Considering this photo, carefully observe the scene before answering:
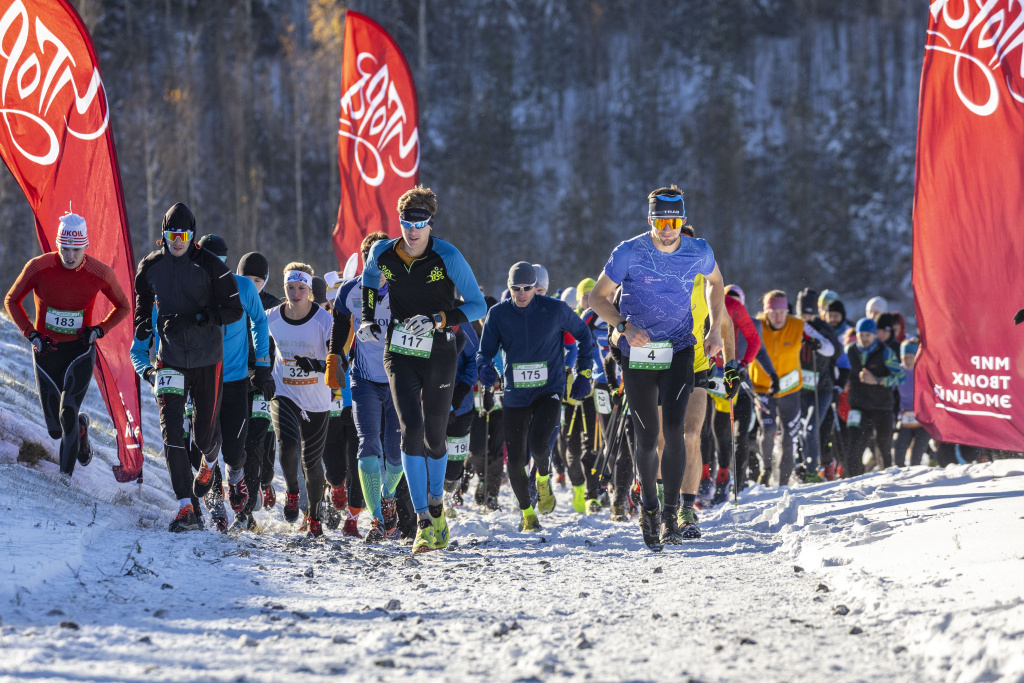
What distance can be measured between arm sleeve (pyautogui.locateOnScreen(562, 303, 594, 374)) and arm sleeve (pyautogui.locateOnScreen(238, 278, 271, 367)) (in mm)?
2329

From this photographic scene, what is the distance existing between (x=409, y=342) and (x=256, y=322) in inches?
64.2

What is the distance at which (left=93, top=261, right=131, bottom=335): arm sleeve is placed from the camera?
6.92 m

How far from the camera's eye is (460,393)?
7.63 m

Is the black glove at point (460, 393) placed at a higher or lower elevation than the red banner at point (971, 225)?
lower

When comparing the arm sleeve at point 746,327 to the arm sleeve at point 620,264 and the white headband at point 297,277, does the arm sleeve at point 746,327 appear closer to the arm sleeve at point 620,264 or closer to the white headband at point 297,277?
the arm sleeve at point 620,264

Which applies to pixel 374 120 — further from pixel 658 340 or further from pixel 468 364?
pixel 658 340

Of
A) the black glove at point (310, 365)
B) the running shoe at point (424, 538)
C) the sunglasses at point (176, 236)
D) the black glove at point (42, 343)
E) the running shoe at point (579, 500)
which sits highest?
the sunglasses at point (176, 236)

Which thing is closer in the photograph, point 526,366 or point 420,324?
point 420,324

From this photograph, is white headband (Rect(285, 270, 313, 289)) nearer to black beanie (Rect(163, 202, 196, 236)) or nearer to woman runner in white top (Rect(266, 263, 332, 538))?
woman runner in white top (Rect(266, 263, 332, 538))

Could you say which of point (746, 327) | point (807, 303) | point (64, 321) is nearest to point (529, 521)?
point (746, 327)

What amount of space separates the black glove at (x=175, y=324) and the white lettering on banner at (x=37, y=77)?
72.0 inches

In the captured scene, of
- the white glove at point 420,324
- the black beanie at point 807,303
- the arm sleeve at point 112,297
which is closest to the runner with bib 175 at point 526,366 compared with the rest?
the white glove at point 420,324

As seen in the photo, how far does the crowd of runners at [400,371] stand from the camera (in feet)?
20.5

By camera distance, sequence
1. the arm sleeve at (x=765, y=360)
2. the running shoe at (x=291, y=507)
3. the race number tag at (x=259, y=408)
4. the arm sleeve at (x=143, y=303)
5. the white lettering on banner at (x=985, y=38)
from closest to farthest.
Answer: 1. the arm sleeve at (x=143, y=303)
2. the white lettering on banner at (x=985, y=38)
3. the running shoe at (x=291, y=507)
4. the race number tag at (x=259, y=408)
5. the arm sleeve at (x=765, y=360)
